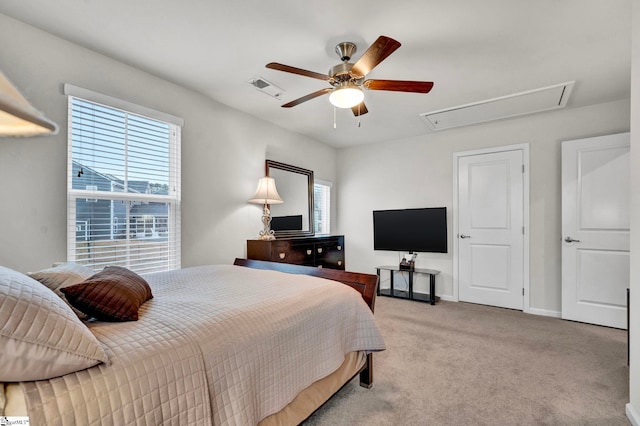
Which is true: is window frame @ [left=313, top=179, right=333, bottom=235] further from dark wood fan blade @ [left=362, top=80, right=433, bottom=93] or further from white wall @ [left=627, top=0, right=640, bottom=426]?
white wall @ [left=627, top=0, right=640, bottom=426]

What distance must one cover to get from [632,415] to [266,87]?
11.4 ft

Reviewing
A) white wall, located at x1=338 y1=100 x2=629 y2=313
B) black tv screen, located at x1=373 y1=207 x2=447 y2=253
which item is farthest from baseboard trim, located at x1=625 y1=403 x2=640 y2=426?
black tv screen, located at x1=373 y1=207 x2=447 y2=253

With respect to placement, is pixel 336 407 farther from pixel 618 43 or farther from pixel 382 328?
pixel 618 43

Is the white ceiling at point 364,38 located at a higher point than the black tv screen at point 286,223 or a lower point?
higher

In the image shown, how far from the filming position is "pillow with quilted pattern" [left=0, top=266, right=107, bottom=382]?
696mm

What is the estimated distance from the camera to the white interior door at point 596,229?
3.14 metres

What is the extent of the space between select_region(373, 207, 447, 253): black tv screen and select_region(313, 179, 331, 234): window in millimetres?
843

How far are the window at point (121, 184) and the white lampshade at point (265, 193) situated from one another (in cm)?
91

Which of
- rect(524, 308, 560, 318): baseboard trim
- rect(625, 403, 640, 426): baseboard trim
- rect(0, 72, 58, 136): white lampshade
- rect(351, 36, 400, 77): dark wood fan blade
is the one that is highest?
rect(351, 36, 400, 77): dark wood fan blade

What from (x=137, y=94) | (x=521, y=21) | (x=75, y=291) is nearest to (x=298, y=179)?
(x=137, y=94)

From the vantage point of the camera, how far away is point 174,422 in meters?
0.89

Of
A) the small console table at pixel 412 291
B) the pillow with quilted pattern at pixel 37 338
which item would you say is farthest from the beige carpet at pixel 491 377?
the pillow with quilted pattern at pixel 37 338

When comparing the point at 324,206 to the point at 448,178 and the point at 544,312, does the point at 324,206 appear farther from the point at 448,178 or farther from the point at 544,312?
the point at 544,312

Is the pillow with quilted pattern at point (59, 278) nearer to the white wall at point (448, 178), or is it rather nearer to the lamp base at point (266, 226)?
the lamp base at point (266, 226)
